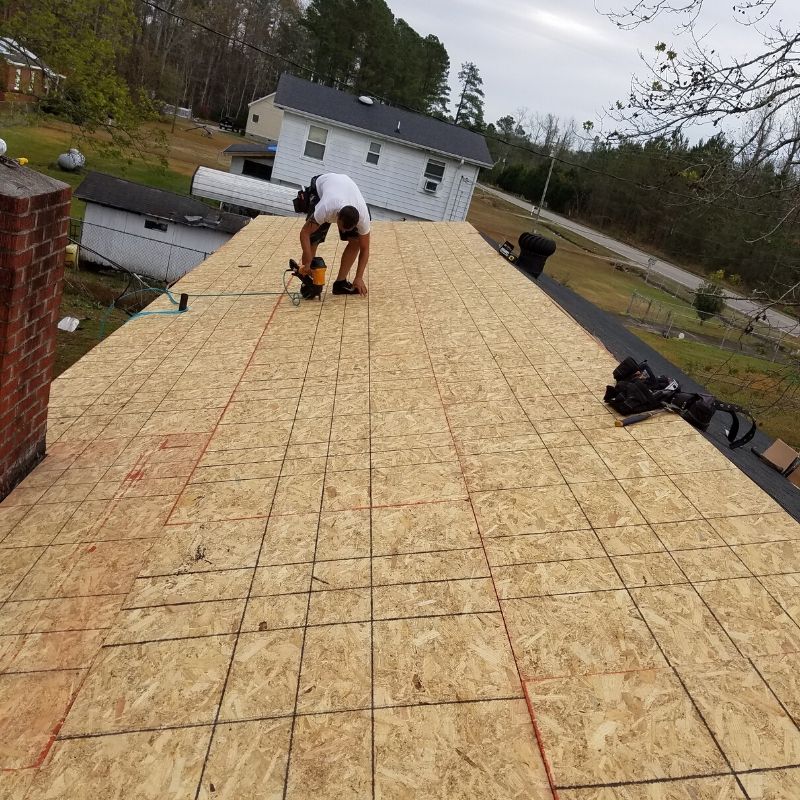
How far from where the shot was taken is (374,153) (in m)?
24.2

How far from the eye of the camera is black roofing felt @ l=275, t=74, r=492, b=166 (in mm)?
23250

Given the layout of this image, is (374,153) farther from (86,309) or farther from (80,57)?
(86,309)

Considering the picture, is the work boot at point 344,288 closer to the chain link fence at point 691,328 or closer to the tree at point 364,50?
the chain link fence at point 691,328

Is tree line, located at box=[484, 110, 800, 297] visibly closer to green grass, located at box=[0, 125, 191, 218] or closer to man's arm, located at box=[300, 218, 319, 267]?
man's arm, located at box=[300, 218, 319, 267]

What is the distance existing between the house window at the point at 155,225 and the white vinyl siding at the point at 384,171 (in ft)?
22.1

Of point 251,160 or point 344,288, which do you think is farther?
point 251,160

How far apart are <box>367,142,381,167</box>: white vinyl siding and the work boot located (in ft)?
59.8

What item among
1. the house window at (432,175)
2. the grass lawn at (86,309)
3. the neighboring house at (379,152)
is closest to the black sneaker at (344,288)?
the grass lawn at (86,309)

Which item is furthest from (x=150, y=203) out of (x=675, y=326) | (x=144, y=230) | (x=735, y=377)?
(x=675, y=326)

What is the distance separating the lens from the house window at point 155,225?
1844cm

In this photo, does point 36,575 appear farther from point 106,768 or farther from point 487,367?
point 487,367

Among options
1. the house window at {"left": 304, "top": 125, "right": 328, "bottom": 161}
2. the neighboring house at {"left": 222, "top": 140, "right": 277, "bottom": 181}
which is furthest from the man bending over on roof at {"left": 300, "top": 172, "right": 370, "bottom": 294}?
the neighboring house at {"left": 222, "top": 140, "right": 277, "bottom": 181}

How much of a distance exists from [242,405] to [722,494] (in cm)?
327

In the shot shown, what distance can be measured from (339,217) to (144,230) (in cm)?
1370
